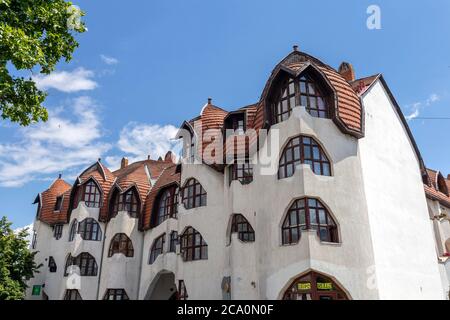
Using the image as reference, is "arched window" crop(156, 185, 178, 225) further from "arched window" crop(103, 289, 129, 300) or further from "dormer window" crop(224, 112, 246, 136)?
"dormer window" crop(224, 112, 246, 136)

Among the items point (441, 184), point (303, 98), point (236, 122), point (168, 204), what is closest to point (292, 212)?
point (303, 98)

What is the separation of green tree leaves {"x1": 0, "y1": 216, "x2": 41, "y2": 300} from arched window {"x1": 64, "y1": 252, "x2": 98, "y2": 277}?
2632 millimetres

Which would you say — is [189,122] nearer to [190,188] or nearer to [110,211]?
[190,188]

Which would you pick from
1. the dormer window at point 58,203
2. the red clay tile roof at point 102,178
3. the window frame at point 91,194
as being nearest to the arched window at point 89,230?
the red clay tile roof at point 102,178

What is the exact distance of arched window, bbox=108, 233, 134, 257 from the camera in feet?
91.1

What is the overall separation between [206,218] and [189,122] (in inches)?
291

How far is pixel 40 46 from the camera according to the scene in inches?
429

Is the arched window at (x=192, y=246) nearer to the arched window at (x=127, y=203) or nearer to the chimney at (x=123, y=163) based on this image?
the arched window at (x=127, y=203)

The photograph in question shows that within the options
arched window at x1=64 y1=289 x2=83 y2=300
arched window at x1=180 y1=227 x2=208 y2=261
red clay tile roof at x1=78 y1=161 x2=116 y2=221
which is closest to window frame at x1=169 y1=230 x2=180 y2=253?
arched window at x1=180 y1=227 x2=208 y2=261

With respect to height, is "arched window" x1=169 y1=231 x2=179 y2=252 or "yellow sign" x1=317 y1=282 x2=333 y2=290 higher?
"arched window" x1=169 y1=231 x2=179 y2=252

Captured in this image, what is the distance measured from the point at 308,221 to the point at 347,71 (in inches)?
543

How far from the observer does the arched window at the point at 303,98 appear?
18273 millimetres

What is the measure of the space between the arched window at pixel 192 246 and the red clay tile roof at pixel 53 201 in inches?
570
